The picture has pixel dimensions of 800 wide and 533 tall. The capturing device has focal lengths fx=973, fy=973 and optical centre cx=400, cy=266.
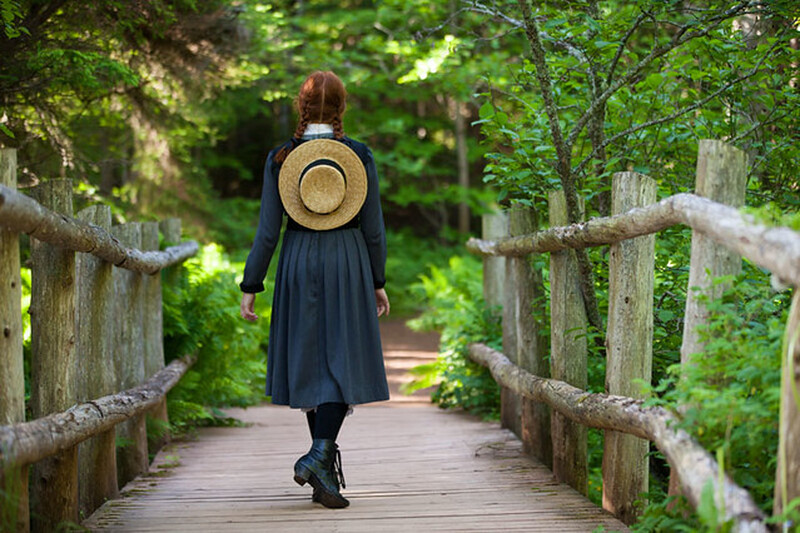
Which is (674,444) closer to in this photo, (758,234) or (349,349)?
(758,234)

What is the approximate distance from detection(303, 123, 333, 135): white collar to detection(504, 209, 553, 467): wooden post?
1.69m

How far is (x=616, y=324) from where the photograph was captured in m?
3.99

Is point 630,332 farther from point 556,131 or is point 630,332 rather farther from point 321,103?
point 321,103

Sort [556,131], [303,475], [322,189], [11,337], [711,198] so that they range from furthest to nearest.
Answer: [556,131] < [322,189] < [303,475] < [11,337] < [711,198]

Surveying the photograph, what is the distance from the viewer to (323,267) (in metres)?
4.45

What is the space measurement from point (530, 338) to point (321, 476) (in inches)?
79.8

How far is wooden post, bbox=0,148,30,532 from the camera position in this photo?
124 inches

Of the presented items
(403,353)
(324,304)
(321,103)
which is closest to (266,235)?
(324,304)

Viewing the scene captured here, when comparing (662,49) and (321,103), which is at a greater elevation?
(662,49)

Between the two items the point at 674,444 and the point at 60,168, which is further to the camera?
the point at 60,168

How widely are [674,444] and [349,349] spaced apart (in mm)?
1804

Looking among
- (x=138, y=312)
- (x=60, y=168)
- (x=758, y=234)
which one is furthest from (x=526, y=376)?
(x=60, y=168)

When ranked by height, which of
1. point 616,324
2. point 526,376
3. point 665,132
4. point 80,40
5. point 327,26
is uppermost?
point 327,26

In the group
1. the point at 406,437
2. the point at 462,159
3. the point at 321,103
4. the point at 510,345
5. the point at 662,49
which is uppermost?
the point at 462,159
